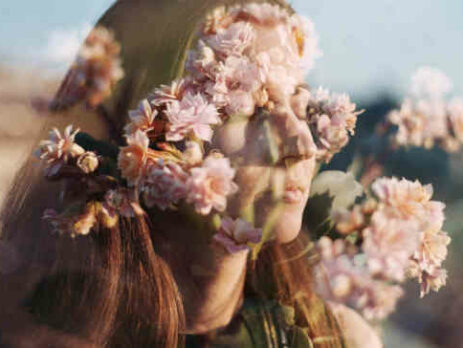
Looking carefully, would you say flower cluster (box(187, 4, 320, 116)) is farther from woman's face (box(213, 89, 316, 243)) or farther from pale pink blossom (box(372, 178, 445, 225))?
pale pink blossom (box(372, 178, 445, 225))

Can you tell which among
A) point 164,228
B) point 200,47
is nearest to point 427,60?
point 200,47

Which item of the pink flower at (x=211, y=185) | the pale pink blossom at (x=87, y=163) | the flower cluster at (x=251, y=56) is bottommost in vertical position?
the pink flower at (x=211, y=185)

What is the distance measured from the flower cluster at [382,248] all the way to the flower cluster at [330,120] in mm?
73

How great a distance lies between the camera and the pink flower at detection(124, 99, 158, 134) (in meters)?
0.72

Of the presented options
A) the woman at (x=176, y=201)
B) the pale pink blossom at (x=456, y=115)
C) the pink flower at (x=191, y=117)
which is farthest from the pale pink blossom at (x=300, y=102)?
the pale pink blossom at (x=456, y=115)

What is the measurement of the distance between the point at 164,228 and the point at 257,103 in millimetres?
191

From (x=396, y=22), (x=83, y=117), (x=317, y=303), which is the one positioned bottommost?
(x=317, y=303)

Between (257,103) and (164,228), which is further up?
(257,103)

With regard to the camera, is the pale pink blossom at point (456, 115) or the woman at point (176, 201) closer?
the woman at point (176, 201)

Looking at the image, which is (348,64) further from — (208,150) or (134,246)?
(134,246)

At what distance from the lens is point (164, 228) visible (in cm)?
73

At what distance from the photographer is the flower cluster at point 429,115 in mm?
812

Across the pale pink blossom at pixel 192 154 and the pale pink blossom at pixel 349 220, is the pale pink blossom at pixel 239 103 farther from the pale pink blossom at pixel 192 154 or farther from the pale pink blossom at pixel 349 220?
the pale pink blossom at pixel 349 220

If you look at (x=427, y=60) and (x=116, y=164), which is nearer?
(x=116, y=164)
